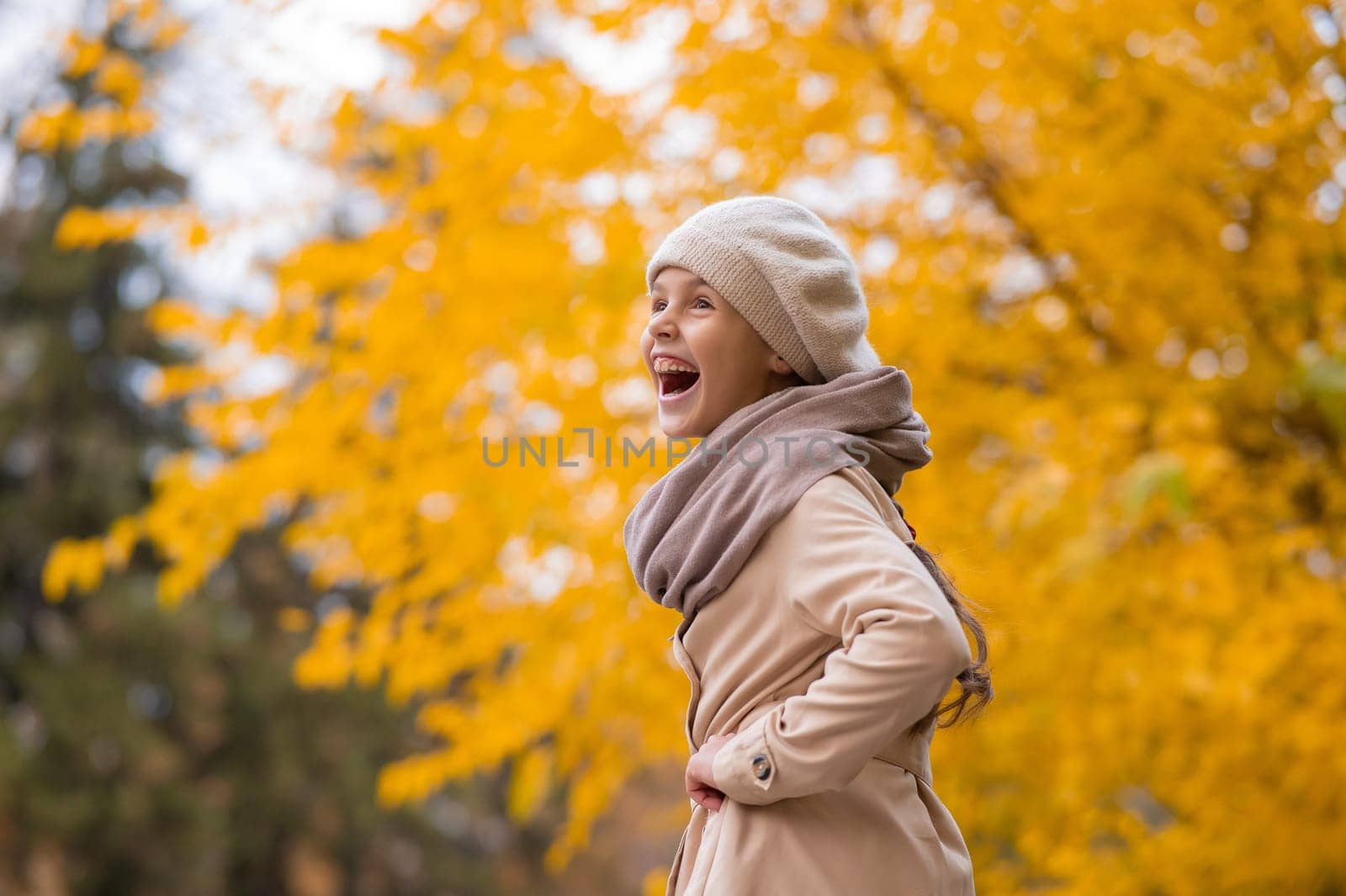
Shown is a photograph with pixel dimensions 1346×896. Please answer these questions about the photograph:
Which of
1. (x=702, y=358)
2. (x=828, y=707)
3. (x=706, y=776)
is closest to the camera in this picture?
(x=828, y=707)

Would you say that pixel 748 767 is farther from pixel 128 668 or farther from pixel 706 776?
pixel 128 668

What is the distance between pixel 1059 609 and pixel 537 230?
1.64 metres

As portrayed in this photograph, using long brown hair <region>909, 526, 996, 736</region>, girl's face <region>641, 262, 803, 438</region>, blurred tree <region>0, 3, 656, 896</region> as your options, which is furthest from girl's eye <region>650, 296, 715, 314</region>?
blurred tree <region>0, 3, 656, 896</region>

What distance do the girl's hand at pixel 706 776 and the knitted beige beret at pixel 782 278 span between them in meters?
0.45

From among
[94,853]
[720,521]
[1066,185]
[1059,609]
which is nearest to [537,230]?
[1066,185]

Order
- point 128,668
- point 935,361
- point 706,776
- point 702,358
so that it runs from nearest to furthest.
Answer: point 706,776 < point 702,358 < point 935,361 < point 128,668

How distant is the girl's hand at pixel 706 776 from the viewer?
138 cm

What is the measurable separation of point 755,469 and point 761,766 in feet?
1.08

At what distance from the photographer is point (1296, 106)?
301 cm

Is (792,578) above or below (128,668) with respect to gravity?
above

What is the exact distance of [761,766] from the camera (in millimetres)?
1293

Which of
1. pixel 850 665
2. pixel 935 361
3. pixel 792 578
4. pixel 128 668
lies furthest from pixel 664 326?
pixel 128 668

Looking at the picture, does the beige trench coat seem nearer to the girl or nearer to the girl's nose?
the girl

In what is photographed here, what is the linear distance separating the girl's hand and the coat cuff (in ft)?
0.08
